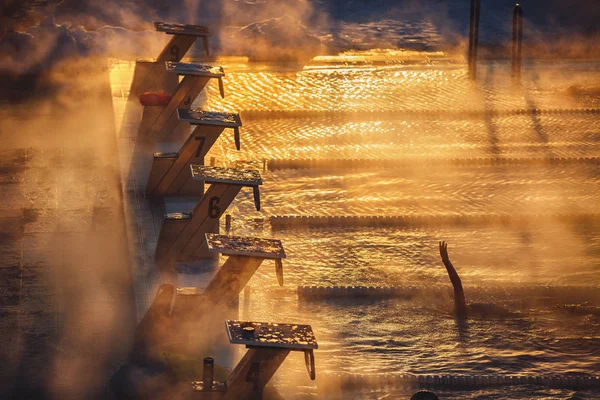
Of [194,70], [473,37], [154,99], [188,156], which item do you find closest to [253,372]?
[188,156]

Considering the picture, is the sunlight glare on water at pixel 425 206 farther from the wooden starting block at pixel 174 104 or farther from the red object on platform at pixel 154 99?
the red object on platform at pixel 154 99

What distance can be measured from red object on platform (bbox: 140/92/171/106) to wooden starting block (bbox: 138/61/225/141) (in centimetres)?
7

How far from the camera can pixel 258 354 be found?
1081 cm

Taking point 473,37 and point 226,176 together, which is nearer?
point 226,176

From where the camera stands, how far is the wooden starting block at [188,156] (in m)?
17.0

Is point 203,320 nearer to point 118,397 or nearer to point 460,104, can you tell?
point 118,397

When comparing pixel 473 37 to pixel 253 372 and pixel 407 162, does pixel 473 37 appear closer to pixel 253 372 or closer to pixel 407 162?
pixel 407 162

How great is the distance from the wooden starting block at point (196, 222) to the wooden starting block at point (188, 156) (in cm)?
179

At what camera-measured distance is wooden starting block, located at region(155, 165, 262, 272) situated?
15156 millimetres

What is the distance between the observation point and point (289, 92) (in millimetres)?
24125

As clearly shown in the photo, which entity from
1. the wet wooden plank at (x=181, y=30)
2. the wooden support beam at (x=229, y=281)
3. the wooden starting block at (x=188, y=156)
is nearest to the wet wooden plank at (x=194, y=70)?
the wooden starting block at (x=188, y=156)

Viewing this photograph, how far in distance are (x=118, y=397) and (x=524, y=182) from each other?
9.78 meters

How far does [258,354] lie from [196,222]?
4.69 meters

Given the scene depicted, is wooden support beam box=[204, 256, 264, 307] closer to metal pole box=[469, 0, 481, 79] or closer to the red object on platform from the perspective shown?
the red object on platform
